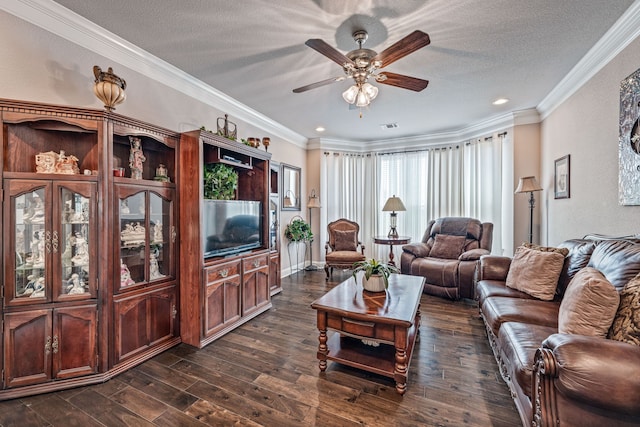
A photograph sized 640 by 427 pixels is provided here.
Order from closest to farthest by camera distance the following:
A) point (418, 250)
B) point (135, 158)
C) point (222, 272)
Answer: point (135, 158) < point (222, 272) < point (418, 250)

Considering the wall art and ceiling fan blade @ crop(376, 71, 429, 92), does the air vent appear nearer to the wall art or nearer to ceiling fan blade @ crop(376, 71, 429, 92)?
ceiling fan blade @ crop(376, 71, 429, 92)

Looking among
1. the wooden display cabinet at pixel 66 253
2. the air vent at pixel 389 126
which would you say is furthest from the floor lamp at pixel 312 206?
the wooden display cabinet at pixel 66 253

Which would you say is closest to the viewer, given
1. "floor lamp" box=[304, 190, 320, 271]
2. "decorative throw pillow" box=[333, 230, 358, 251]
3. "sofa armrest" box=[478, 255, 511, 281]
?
"sofa armrest" box=[478, 255, 511, 281]

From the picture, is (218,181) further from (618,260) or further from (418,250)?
(618,260)

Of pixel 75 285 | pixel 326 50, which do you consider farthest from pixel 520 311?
pixel 75 285

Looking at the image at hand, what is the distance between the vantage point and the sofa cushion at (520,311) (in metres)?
1.90

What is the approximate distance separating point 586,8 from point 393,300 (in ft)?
8.36

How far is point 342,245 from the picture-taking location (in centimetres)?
516

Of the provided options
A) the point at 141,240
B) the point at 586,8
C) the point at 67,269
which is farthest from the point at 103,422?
the point at 586,8

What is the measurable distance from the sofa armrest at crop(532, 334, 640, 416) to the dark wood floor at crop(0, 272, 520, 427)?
0.69 m

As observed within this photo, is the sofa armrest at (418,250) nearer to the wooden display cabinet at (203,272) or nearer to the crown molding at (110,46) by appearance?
the wooden display cabinet at (203,272)

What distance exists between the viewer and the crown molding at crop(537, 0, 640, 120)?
6.56 ft

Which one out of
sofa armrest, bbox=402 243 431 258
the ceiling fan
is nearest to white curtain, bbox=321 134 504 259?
sofa armrest, bbox=402 243 431 258

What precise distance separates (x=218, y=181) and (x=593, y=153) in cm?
378
